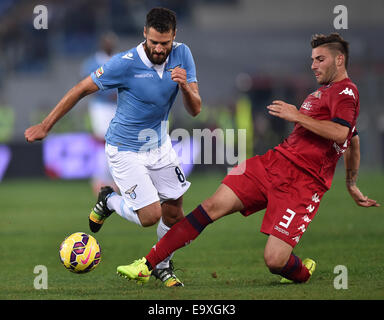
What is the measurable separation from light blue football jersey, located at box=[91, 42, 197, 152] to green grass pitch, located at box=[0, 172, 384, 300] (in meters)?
1.24

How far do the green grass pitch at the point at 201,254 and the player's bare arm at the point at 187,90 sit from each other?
146cm

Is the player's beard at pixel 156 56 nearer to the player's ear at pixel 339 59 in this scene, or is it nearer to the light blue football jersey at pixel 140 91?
the light blue football jersey at pixel 140 91

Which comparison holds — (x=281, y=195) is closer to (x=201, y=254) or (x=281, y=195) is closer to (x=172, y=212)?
(x=172, y=212)

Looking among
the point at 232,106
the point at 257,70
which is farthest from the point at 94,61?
the point at 257,70

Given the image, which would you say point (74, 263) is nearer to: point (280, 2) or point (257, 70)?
point (257, 70)

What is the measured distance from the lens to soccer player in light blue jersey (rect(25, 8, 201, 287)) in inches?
249

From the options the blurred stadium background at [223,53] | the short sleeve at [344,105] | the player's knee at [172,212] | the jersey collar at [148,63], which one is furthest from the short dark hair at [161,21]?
the blurred stadium background at [223,53]

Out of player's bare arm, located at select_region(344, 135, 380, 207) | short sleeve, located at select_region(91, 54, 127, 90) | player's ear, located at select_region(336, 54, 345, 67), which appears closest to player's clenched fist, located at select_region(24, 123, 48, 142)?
short sleeve, located at select_region(91, 54, 127, 90)

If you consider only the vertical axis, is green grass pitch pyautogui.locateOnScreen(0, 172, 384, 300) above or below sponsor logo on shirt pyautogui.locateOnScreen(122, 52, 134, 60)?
below

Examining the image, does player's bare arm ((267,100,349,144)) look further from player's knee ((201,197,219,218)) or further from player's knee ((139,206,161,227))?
player's knee ((139,206,161,227))

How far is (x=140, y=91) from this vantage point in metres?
6.59

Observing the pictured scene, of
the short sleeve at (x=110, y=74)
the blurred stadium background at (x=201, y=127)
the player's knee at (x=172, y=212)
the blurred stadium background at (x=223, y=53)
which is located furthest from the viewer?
the blurred stadium background at (x=223, y=53)

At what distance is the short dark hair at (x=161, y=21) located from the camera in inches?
244

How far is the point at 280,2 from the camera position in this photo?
30.0m
